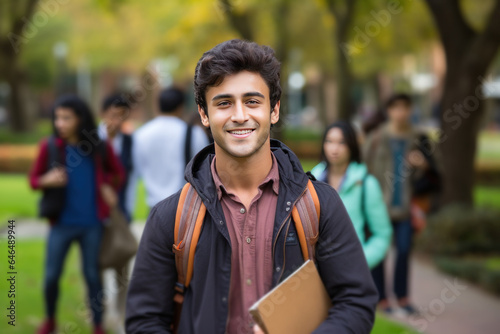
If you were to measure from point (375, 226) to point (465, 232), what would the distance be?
18.5 feet

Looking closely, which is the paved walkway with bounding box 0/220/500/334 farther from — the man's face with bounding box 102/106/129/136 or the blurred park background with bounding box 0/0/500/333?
the man's face with bounding box 102/106/129/136

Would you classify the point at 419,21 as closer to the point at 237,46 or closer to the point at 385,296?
the point at 385,296

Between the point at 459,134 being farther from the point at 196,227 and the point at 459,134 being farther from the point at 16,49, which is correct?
the point at 16,49

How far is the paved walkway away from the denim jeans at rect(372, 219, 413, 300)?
26 cm

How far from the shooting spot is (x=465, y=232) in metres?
9.82

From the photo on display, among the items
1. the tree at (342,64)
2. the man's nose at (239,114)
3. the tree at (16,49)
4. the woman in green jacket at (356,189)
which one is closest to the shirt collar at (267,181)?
the man's nose at (239,114)

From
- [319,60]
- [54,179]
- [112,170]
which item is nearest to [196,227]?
[54,179]

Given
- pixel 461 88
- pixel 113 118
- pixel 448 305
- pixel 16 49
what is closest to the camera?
pixel 113 118

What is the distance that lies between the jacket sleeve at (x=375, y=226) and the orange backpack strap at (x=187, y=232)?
7.68 feet

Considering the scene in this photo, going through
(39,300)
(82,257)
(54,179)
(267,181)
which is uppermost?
(54,179)

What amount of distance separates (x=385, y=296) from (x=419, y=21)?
13.2 m

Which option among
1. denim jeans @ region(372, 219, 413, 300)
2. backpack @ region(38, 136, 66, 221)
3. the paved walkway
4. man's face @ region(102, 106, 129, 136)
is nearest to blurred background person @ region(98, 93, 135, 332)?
man's face @ region(102, 106, 129, 136)

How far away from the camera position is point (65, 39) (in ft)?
121

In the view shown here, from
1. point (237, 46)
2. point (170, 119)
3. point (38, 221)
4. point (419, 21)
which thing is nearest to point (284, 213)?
point (237, 46)
